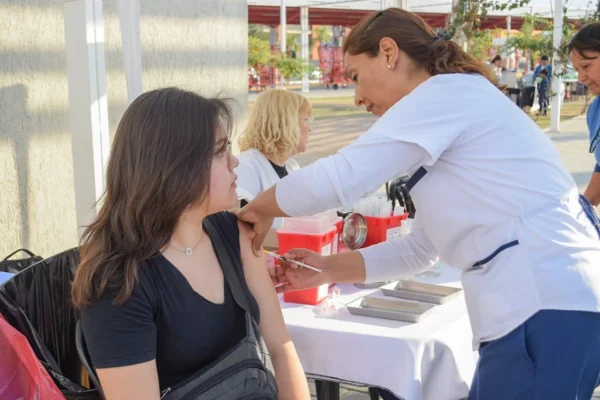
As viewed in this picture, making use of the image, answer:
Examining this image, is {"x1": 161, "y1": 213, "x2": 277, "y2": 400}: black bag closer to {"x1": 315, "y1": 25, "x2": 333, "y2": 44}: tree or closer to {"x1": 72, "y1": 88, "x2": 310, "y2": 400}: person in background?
{"x1": 72, "y1": 88, "x2": 310, "y2": 400}: person in background

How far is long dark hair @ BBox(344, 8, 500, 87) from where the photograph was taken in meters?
1.80

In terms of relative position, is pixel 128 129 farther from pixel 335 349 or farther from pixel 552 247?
pixel 552 247

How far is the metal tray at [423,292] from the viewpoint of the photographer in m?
2.27

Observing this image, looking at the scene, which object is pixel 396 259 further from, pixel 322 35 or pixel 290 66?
pixel 322 35

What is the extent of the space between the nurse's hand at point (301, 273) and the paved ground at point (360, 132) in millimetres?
6261

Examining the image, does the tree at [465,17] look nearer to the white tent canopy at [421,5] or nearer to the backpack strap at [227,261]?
the backpack strap at [227,261]

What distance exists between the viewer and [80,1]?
9.37 ft

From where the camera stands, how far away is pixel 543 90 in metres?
16.6

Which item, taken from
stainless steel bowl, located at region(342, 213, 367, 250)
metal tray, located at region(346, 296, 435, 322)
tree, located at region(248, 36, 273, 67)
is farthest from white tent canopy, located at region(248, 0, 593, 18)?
metal tray, located at region(346, 296, 435, 322)

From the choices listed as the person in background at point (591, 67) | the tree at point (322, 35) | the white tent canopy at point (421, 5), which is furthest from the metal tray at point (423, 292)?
the tree at point (322, 35)

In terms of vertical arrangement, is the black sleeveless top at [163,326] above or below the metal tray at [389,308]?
above

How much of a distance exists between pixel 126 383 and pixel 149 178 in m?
0.46

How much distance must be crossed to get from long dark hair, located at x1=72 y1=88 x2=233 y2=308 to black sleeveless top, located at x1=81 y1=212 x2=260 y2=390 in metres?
0.06

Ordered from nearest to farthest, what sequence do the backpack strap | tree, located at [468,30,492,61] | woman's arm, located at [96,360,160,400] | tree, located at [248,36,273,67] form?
1. woman's arm, located at [96,360,160,400]
2. the backpack strap
3. tree, located at [468,30,492,61]
4. tree, located at [248,36,273,67]
